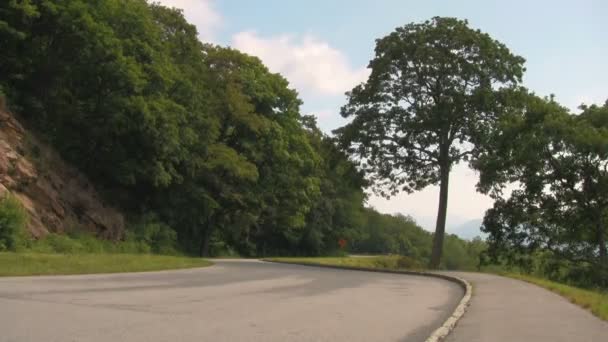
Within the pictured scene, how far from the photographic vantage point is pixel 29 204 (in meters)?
25.5

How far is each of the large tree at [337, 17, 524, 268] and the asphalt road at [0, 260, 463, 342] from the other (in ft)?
52.5

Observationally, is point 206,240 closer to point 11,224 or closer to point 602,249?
point 11,224

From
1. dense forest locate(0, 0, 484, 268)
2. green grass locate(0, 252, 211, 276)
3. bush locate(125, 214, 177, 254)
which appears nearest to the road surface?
green grass locate(0, 252, 211, 276)

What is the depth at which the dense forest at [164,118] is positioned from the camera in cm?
2856

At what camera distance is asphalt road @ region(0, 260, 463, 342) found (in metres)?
7.88

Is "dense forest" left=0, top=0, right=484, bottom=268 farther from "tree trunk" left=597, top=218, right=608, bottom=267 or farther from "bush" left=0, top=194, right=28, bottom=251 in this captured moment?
"tree trunk" left=597, top=218, right=608, bottom=267

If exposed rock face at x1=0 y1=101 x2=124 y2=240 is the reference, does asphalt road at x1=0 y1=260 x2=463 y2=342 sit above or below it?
below

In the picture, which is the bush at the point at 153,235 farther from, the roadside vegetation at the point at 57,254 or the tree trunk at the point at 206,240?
the tree trunk at the point at 206,240

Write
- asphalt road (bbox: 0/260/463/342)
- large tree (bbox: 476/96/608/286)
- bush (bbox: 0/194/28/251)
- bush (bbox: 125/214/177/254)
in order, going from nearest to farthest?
asphalt road (bbox: 0/260/463/342), bush (bbox: 0/194/28/251), large tree (bbox: 476/96/608/286), bush (bbox: 125/214/177/254)

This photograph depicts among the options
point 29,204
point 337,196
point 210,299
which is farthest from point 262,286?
point 337,196

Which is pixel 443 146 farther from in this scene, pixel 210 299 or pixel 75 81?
pixel 210 299

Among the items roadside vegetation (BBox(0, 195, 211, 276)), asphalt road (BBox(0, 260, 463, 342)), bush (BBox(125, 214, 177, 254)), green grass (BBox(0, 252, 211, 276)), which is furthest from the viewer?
bush (BBox(125, 214, 177, 254))

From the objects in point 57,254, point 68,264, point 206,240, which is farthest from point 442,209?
point 206,240

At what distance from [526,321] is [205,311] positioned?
5.22 meters
